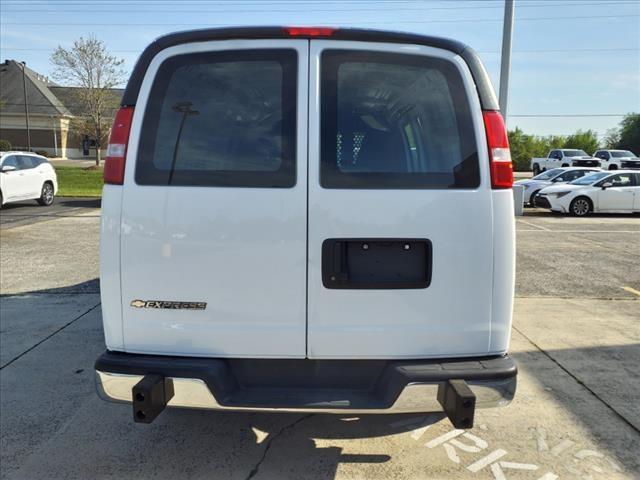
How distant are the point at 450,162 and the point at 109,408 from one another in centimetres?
290

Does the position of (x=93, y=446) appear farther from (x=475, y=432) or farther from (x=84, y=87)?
(x=84, y=87)

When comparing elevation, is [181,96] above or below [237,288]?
above

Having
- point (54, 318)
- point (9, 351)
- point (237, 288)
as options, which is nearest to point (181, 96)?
point (237, 288)

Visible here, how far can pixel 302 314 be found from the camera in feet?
7.72

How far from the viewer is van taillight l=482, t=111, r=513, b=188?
242cm

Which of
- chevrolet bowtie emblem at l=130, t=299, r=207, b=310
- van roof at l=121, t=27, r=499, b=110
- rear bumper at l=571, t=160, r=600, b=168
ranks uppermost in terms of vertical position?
van roof at l=121, t=27, r=499, b=110

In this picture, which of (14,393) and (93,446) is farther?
(14,393)

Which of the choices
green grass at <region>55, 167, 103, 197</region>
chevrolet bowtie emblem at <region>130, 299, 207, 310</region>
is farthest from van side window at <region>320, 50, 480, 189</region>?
green grass at <region>55, 167, 103, 197</region>

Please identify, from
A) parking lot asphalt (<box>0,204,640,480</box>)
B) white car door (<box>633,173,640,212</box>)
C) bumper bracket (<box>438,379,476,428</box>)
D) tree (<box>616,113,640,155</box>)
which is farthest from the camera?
tree (<box>616,113,640,155</box>)

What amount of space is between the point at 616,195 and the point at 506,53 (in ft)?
29.0

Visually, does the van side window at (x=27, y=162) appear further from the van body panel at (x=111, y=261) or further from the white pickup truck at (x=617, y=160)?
the white pickup truck at (x=617, y=160)

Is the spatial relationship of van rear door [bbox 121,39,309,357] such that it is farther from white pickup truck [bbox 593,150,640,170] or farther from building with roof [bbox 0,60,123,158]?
building with roof [bbox 0,60,123,158]

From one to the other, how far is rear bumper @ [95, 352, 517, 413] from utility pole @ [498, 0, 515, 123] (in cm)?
928

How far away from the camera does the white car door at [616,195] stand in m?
16.6
